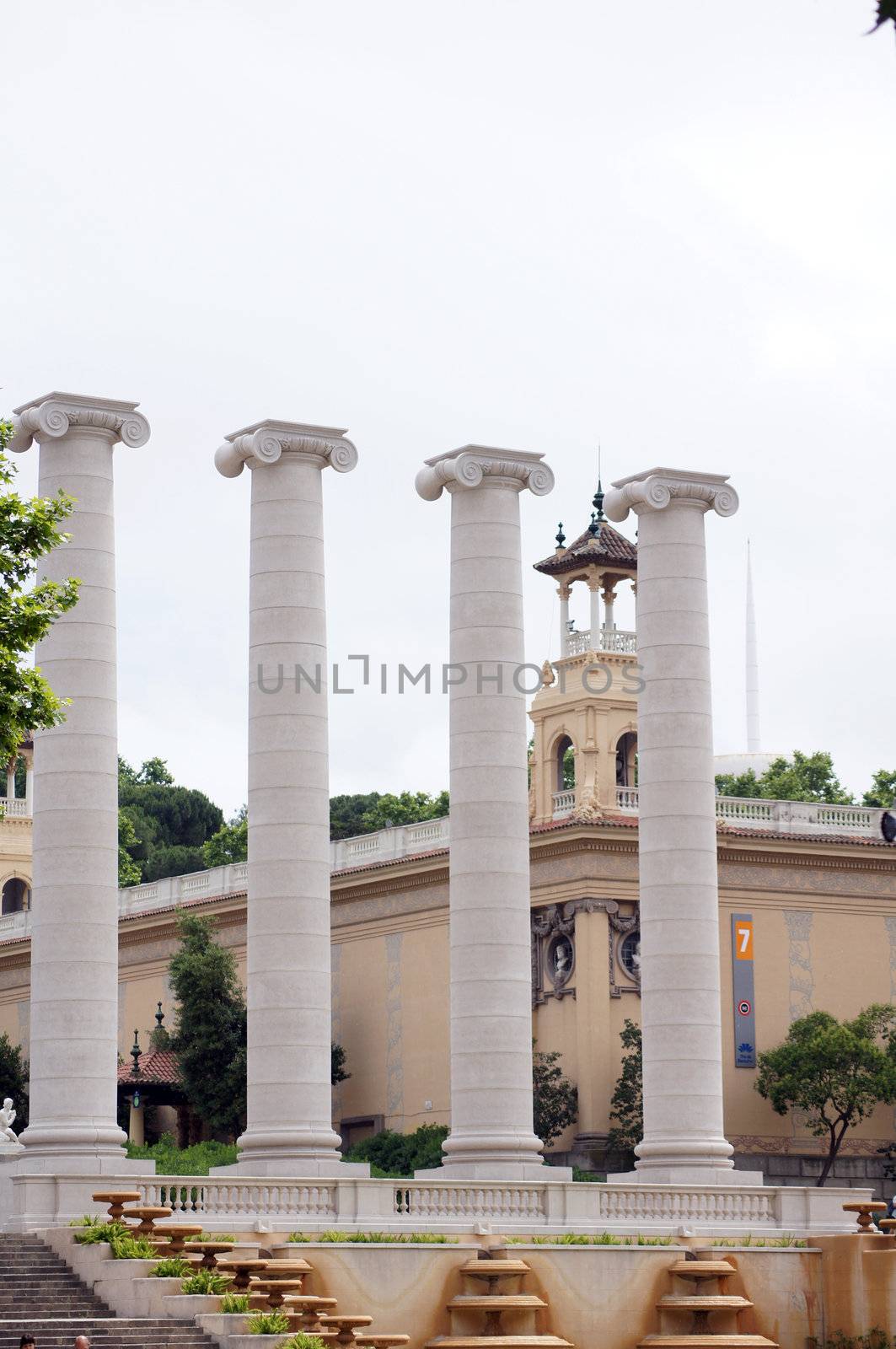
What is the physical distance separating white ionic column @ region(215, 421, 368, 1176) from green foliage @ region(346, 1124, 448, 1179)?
2990 cm

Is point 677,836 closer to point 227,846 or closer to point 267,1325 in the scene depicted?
point 267,1325

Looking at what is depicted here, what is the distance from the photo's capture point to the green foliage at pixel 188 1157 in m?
88.8

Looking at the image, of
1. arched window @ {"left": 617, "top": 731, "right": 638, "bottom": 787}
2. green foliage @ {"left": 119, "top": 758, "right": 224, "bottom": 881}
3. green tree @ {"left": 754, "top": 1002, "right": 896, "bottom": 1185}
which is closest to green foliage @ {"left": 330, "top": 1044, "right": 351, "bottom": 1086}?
arched window @ {"left": 617, "top": 731, "right": 638, "bottom": 787}

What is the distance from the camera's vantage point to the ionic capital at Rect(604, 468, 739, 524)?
70125 millimetres

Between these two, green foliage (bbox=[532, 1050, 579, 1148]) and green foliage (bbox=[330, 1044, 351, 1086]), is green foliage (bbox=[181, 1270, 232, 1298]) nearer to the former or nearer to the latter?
green foliage (bbox=[532, 1050, 579, 1148])

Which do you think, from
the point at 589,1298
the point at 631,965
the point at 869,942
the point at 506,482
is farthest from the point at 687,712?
the point at 869,942

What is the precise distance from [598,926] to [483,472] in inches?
1287

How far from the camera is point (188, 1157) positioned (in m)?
93.0

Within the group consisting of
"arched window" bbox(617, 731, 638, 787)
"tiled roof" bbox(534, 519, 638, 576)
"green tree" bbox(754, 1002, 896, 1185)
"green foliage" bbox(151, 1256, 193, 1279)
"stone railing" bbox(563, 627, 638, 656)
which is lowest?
"green foliage" bbox(151, 1256, 193, 1279)

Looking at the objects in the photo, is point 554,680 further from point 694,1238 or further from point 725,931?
point 694,1238

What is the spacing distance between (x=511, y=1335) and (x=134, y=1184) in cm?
873

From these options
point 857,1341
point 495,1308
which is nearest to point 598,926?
point 857,1341

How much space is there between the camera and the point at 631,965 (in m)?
97.2

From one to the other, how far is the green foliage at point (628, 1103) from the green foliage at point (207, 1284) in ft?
139
